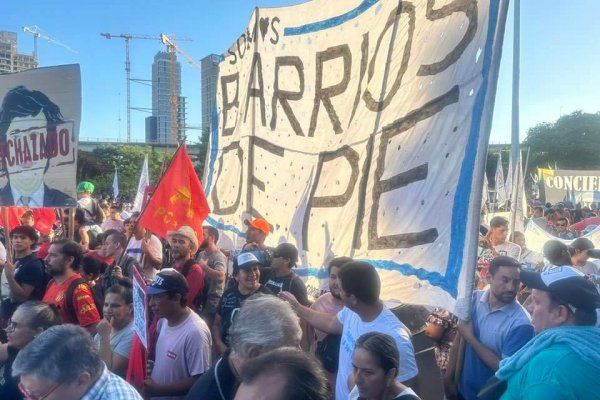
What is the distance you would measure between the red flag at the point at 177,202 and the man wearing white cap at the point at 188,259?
→ 0.10 meters

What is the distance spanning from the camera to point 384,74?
3.51 meters

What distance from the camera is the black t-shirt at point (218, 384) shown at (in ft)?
7.58

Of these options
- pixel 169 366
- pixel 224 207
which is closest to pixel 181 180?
pixel 224 207

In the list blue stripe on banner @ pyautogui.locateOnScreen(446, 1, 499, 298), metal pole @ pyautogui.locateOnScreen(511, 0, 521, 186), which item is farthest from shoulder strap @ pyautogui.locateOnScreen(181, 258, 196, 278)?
metal pole @ pyautogui.locateOnScreen(511, 0, 521, 186)

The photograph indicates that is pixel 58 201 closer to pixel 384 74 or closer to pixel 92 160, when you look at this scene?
pixel 384 74

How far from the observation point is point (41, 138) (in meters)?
5.87

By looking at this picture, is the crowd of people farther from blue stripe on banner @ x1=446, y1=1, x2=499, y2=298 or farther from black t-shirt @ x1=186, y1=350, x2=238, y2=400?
blue stripe on banner @ x1=446, y1=1, x2=499, y2=298

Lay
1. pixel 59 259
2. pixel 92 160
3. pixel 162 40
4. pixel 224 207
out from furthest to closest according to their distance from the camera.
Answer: pixel 162 40 → pixel 92 160 → pixel 224 207 → pixel 59 259

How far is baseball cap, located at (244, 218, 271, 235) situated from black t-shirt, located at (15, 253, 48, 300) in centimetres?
196

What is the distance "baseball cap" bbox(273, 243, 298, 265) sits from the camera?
446cm

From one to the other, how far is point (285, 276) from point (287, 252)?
273mm

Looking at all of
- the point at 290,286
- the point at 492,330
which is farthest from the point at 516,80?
the point at 492,330

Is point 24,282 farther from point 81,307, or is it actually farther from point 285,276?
point 285,276

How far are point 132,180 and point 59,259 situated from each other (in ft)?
159
